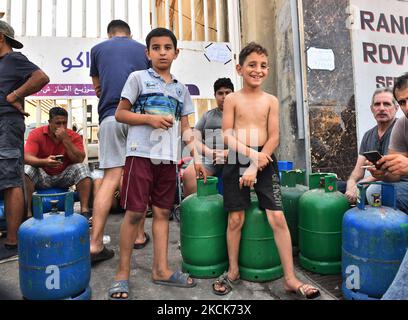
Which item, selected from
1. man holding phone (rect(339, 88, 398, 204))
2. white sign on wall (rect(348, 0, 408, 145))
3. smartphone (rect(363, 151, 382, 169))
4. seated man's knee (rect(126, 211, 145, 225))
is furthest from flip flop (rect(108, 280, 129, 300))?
white sign on wall (rect(348, 0, 408, 145))

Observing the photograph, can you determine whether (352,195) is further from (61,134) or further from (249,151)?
(61,134)

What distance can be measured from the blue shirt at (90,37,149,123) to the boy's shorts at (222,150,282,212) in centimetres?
102

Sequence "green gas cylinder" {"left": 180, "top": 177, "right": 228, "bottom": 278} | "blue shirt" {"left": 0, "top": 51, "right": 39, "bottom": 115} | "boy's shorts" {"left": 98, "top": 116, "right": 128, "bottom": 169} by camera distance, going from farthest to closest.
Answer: "blue shirt" {"left": 0, "top": 51, "right": 39, "bottom": 115}, "boy's shorts" {"left": 98, "top": 116, "right": 128, "bottom": 169}, "green gas cylinder" {"left": 180, "top": 177, "right": 228, "bottom": 278}

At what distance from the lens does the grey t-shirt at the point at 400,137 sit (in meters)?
2.08

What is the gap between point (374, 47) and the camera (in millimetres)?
3979

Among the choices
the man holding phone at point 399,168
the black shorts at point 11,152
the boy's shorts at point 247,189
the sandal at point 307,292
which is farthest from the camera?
the black shorts at point 11,152

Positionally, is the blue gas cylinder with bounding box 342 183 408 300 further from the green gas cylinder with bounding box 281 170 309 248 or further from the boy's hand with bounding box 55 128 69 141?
the boy's hand with bounding box 55 128 69 141

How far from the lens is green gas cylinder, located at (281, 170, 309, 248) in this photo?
2.46m

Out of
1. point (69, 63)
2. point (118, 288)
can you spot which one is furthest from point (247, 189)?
point (69, 63)

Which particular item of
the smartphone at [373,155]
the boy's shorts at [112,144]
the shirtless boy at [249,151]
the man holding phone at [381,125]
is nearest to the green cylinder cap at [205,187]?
the shirtless boy at [249,151]

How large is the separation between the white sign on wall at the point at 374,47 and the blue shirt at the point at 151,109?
112 inches

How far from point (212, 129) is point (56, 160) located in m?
1.55

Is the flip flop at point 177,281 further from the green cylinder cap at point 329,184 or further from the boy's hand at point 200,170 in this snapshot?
the green cylinder cap at point 329,184
